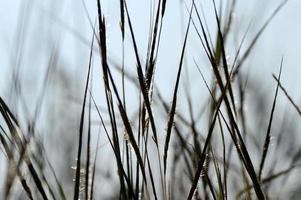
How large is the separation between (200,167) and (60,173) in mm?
1666

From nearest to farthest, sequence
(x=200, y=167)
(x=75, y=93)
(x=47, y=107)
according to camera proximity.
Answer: (x=200, y=167), (x=47, y=107), (x=75, y=93)

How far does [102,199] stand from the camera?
216 centimetres

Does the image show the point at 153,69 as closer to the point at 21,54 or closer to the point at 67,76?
the point at 21,54

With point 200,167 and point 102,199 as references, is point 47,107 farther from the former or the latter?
point 200,167

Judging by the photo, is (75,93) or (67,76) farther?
(67,76)

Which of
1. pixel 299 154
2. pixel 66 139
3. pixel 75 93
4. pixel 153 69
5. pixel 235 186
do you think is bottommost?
pixel 153 69

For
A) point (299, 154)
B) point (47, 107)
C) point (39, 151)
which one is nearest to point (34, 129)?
point (39, 151)

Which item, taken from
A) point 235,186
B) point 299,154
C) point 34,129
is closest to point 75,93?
point 235,186

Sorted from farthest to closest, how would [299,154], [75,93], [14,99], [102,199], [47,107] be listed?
[102,199], [75,93], [47,107], [299,154], [14,99]

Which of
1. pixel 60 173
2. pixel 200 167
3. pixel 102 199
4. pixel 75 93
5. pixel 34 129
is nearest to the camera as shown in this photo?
pixel 200 167

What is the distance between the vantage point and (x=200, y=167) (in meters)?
0.79

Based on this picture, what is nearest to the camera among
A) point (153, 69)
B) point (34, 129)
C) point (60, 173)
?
point (153, 69)

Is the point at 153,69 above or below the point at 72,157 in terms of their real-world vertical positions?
below

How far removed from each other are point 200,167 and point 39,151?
359mm
